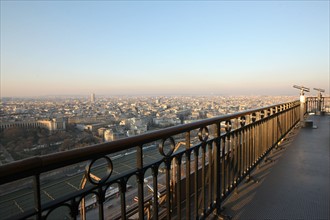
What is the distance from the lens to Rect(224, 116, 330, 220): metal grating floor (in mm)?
2307

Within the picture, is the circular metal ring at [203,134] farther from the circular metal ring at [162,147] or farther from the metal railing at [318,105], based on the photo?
the metal railing at [318,105]

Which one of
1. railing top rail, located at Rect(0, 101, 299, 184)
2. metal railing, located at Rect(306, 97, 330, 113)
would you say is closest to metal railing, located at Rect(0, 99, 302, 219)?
railing top rail, located at Rect(0, 101, 299, 184)

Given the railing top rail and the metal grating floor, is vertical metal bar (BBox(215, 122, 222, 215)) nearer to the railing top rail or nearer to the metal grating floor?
the metal grating floor

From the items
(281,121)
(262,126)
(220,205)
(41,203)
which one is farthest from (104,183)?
(281,121)

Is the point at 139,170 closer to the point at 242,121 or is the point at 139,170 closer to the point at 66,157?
the point at 66,157

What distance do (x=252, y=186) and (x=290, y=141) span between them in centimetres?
319

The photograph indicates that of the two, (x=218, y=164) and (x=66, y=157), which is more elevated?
(x=66, y=157)

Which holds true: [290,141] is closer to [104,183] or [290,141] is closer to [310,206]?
[310,206]

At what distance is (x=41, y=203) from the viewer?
880mm

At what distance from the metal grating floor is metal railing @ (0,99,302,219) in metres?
0.20

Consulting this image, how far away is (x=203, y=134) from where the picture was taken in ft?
6.47

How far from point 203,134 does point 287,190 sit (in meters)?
1.68

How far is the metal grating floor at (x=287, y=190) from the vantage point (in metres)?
2.31

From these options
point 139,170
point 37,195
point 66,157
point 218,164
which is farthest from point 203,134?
point 37,195
